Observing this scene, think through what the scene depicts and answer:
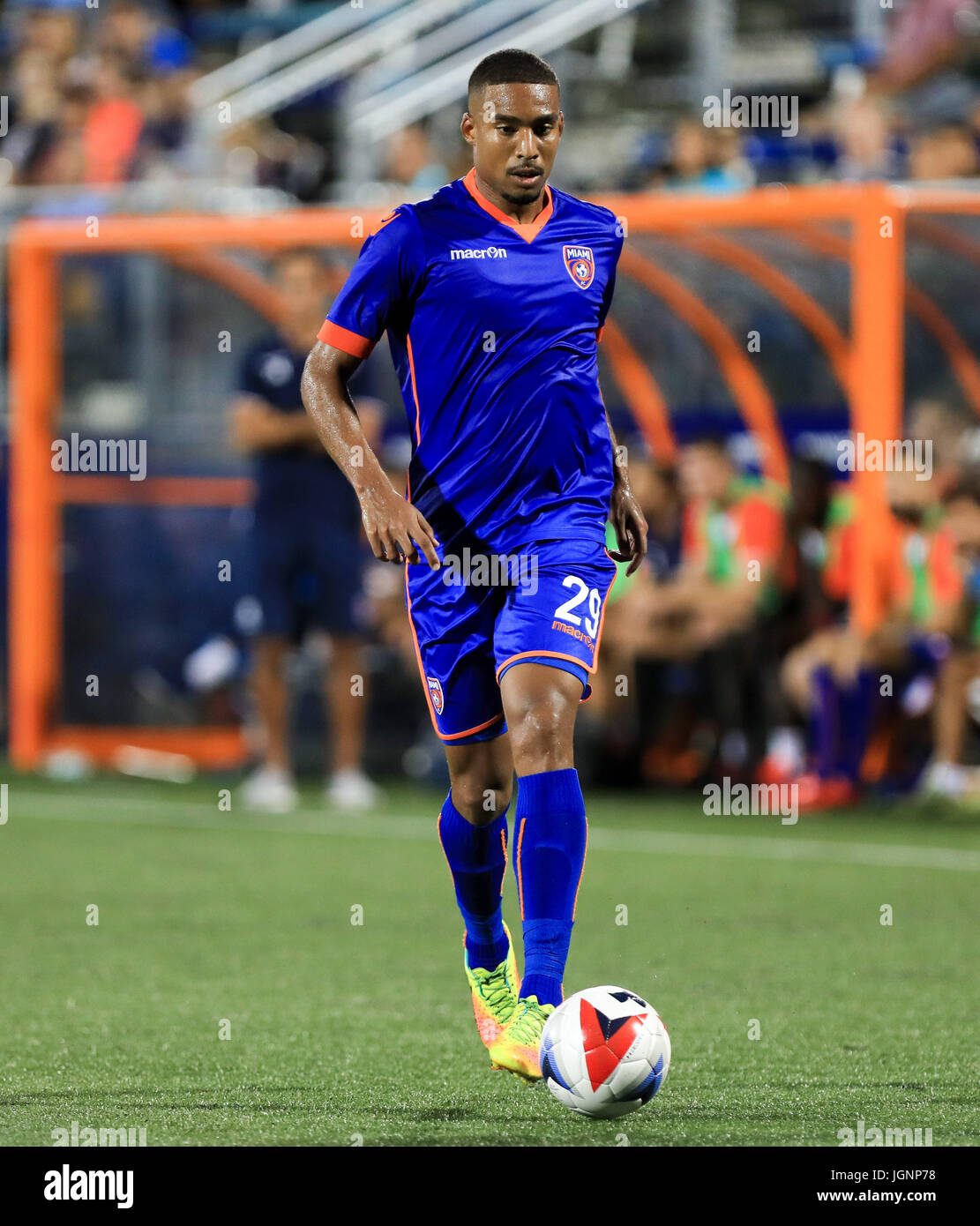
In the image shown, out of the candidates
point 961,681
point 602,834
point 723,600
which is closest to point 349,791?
point 602,834

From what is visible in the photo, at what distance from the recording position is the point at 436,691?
16.7ft

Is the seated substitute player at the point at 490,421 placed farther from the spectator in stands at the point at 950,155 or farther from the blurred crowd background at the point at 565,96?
the blurred crowd background at the point at 565,96

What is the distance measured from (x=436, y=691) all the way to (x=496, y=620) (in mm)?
233

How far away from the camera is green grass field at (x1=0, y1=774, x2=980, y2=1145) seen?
15.0 ft

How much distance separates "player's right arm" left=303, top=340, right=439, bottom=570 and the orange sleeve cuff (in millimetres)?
11

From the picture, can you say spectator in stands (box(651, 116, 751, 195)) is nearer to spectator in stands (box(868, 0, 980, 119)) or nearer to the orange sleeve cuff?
spectator in stands (box(868, 0, 980, 119))

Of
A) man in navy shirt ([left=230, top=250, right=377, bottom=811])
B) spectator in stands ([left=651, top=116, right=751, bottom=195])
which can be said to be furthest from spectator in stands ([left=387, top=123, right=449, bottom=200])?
man in navy shirt ([left=230, top=250, right=377, bottom=811])

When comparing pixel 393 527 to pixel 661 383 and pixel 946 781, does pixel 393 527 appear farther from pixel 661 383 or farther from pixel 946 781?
pixel 661 383

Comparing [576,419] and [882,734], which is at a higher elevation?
[576,419]

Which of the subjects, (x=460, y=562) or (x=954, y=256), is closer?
(x=460, y=562)

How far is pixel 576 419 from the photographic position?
506cm
